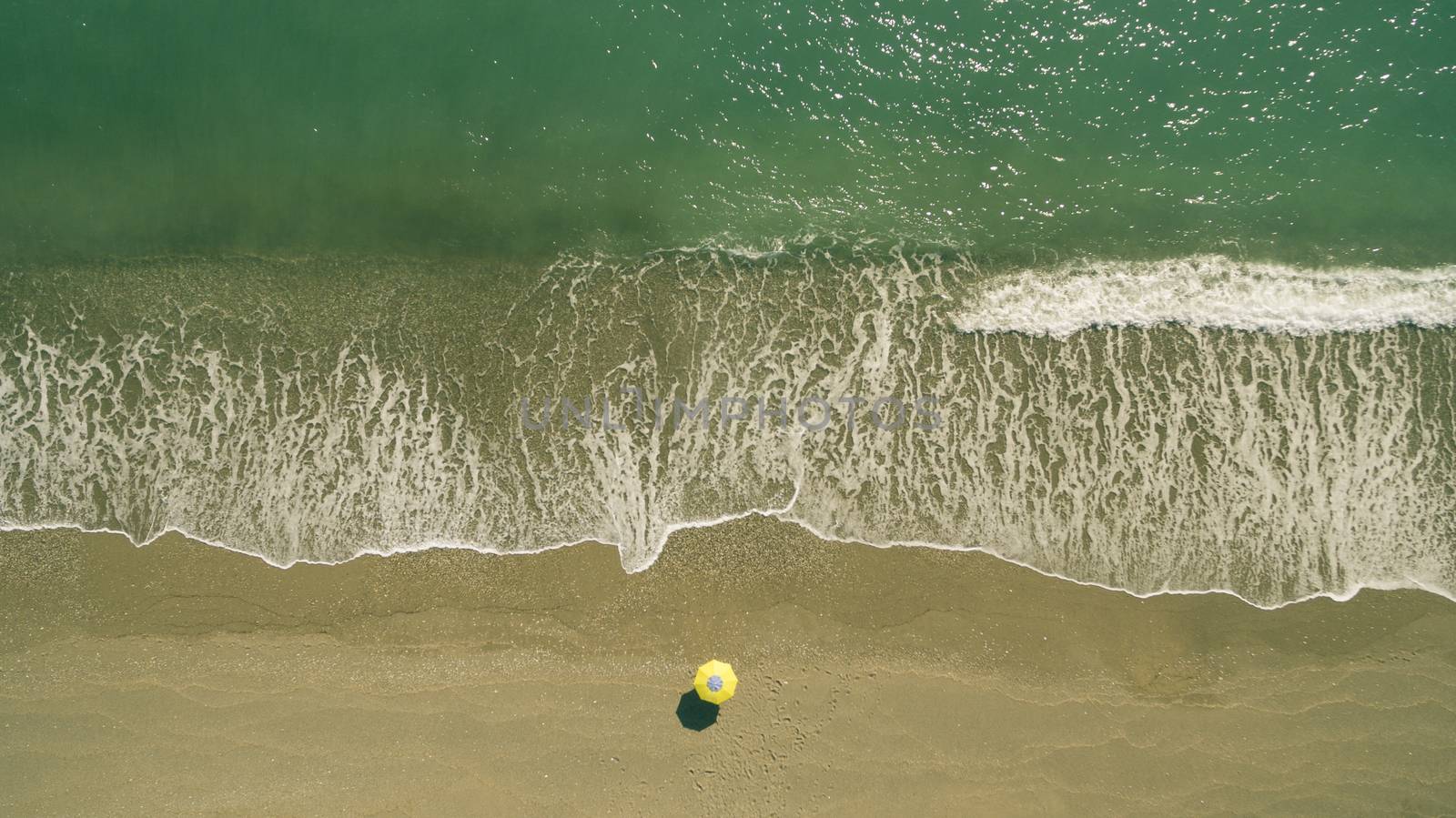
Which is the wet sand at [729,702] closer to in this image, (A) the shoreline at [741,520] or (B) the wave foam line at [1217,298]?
(A) the shoreline at [741,520]

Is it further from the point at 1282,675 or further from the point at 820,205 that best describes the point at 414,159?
the point at 1282,675

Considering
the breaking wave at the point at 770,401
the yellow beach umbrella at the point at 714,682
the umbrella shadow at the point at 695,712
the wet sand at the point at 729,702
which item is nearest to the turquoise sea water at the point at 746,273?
the breaking wave at the point at 770,401

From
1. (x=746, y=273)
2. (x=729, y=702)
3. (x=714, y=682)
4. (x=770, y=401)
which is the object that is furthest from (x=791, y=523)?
(x=746, y=273)

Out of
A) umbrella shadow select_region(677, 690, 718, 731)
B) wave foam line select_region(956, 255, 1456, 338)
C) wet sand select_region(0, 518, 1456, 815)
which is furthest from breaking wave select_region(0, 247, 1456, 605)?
umbrella shadow select_region(677, 690, 718, 731)

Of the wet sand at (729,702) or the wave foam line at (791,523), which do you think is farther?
the wave foam line at (791,523)

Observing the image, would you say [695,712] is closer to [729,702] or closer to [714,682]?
[729,702]

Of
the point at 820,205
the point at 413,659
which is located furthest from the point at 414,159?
the point at 413,659
